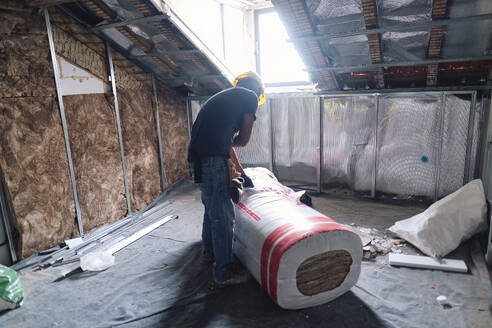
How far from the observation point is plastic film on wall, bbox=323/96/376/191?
12.6 ft

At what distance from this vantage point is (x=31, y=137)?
2.63 metres

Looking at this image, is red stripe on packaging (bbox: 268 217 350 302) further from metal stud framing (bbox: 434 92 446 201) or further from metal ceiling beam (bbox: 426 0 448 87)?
metal stud framing (bbox: 434 92 446 201)

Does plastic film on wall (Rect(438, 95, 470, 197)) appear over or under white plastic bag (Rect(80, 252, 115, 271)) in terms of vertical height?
over

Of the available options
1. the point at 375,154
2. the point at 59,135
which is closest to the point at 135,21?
the point at 59,135

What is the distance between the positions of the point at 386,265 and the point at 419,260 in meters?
0.25

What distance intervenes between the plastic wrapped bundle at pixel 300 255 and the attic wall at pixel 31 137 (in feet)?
6.07

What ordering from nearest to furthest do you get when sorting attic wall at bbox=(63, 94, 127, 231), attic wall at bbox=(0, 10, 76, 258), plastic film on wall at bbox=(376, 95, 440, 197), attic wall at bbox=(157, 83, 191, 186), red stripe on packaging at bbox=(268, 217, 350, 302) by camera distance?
red stripe on packaging at bbox=(268, 217, 350, 302) → attic wall at bbox=(0, 10, 76, 258) → attic wall at bbox=(63, 94, 127, 231) → plastic film on wall at bbox=(376, 95, 440, 197) → attic wall at bbox=(157, 83, 191, 186)

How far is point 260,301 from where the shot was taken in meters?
2.04

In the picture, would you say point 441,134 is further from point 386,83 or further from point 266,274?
point 266,274

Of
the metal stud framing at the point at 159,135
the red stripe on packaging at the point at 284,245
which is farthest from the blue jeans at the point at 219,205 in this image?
the metal stud framing at the point at 159,135

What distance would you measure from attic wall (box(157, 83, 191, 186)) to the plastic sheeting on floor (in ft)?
6.65

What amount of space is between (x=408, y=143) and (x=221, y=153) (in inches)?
102

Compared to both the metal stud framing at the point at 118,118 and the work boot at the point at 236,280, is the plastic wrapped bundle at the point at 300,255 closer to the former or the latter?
the work boot at the point at 236,280

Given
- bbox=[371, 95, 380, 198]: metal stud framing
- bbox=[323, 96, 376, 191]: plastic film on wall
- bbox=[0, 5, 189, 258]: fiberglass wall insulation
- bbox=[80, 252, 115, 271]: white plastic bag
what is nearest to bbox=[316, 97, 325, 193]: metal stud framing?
bbox=[323, 96, 376, 191]: plastic film on wall
